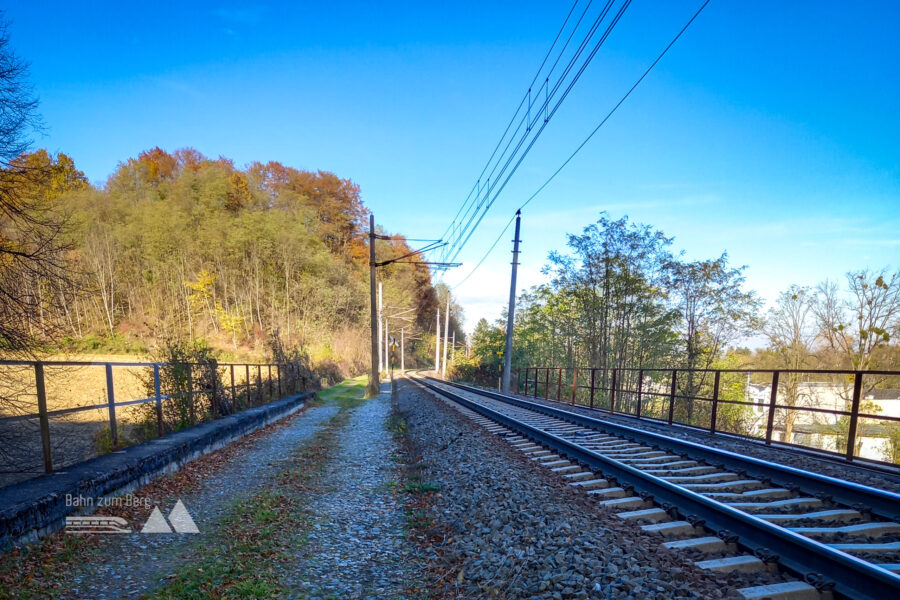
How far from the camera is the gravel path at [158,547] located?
10.4 feet

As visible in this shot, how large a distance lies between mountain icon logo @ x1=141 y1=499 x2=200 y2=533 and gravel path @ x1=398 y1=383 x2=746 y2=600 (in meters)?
2.40

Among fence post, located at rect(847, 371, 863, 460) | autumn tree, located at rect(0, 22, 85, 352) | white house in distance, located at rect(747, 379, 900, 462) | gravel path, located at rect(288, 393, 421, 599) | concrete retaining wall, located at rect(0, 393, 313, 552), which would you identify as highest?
autumn tree, located at rect(0, 22, 85, 352)

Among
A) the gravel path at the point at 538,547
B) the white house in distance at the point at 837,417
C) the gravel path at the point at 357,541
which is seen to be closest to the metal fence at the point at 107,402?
the gravel path at the point at 357,541

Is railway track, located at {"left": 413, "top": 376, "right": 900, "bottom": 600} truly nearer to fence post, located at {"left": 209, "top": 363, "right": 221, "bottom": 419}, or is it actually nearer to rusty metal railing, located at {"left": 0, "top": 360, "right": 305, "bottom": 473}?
rusty metal railing, located at {"left": 0, "top": 360, "right": 305, "bottom": 473}

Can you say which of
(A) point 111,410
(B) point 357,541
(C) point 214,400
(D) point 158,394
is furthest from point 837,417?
(A) point 111,410

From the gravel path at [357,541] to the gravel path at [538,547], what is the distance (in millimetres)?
370

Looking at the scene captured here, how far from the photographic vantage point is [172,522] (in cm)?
445

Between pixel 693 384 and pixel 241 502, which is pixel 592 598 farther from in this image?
pixel 693 384

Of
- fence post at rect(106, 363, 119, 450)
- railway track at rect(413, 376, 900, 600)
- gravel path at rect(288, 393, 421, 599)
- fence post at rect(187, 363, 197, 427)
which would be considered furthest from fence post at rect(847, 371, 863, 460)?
fence post at rect(187, 363, 197, 427)

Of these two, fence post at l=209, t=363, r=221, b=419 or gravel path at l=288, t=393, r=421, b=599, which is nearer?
gravel path at l=288, t=393, r=421, b=599

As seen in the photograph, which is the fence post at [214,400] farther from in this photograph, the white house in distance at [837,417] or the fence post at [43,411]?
the white house in distance at [837,417]

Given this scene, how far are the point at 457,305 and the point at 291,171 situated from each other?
3456cm

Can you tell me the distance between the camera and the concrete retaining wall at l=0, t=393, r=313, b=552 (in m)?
3.54

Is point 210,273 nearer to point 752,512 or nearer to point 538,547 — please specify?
point 538,547
